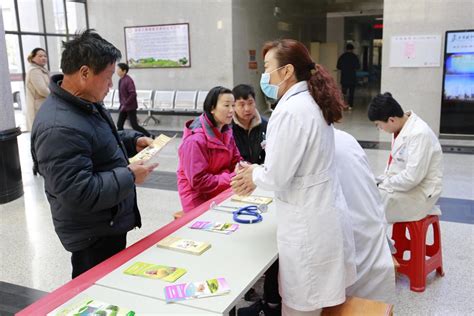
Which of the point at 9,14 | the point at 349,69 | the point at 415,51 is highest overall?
the point at 9,14

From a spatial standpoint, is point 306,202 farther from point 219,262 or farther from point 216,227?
point 216,227

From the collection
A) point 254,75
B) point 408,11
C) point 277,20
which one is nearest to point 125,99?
point 254,75

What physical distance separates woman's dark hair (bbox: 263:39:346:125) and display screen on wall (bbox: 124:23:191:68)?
8198mm

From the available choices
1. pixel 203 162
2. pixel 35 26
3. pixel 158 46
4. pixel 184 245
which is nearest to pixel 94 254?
pixel 184 245

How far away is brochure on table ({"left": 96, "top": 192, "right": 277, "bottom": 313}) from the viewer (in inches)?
59.4

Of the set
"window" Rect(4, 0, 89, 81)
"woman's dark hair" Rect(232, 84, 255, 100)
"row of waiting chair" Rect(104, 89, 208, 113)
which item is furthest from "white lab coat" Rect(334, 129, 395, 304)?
"window" Rect(4, 0, 89, 81)

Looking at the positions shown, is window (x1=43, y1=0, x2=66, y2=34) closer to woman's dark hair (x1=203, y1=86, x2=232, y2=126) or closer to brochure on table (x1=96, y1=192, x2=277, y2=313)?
woman's dark hair (x1=203, y1=86, x2=232, y2=126)

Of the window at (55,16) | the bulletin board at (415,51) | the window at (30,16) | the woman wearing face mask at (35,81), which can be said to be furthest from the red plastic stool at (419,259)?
the window at (55,16)

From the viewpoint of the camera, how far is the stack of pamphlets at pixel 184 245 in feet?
5.94

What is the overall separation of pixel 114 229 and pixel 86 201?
279 millimetres

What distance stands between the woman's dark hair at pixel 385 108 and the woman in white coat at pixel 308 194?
4.29ft

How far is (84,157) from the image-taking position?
1671mm

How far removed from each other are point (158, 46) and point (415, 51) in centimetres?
542

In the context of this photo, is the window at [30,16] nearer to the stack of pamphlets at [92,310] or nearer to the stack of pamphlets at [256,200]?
the stack of pamphlets at [256,200]
